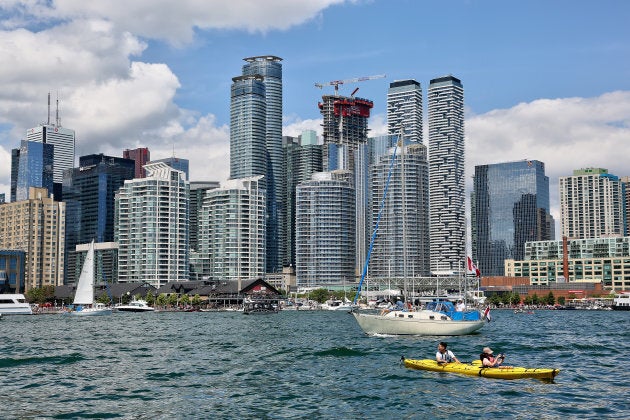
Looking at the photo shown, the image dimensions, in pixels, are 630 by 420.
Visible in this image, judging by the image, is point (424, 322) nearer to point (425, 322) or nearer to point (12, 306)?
point (425, 322)

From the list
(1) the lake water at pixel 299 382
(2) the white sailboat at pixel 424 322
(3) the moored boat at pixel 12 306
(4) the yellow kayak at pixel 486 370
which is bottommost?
(3) the moored boat at pixel 12 306

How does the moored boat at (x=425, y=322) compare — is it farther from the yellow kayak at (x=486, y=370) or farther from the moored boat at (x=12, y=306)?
the moored boat at (x=12, y=306)

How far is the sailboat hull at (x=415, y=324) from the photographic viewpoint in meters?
82.1

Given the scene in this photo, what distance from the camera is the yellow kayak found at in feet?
164

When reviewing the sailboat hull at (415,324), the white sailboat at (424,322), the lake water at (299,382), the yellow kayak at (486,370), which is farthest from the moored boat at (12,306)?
the yellow kayak at (486,370)

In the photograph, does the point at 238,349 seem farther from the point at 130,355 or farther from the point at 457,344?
the point at 457,344

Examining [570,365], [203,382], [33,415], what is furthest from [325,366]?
[33,415]

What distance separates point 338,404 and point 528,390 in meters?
12.8

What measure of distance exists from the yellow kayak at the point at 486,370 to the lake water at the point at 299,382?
0.48 meters

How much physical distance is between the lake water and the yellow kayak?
0.48 metres

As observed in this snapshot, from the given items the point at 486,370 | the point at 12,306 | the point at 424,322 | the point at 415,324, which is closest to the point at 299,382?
the point at 486,370

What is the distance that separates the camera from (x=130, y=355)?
233 feet

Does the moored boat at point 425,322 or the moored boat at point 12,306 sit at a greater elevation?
the moored boat at point 425,322

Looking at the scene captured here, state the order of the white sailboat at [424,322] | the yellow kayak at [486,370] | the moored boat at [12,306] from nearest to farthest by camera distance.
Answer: the yellow kayak at [486,370], the white sailboat at [424,322], the moored boat at [12,306]
